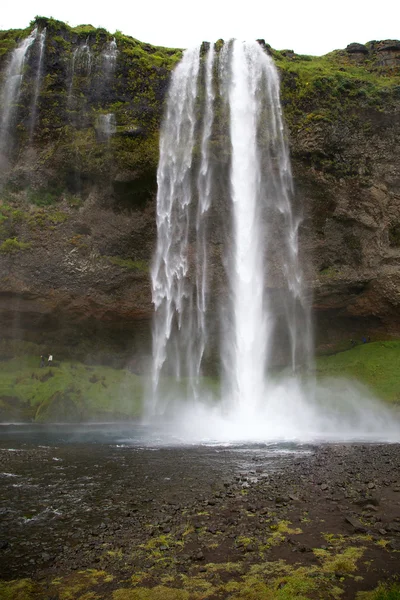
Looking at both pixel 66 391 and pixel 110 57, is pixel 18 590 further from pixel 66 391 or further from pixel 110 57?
pixel 110 57

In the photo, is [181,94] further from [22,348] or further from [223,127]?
[22,348]

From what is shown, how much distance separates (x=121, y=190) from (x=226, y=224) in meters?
7.15

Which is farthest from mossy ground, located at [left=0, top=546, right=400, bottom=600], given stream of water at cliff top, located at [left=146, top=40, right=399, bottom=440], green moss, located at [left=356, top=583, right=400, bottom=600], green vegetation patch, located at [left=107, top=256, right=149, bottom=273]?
green vegetation patch, located at [left=107, top=256, right=149, bottom=273]

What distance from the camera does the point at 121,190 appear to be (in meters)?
29.1

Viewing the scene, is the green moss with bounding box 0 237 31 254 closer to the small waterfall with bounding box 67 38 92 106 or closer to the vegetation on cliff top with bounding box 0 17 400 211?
the vegetation on cliff top with bounding box 0 17 400 211

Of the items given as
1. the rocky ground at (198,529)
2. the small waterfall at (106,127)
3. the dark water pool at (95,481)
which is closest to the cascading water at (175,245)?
the small waterfall at (106,127)

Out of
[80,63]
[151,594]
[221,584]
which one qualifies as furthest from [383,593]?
[80,63]

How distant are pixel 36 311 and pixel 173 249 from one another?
9.48 m

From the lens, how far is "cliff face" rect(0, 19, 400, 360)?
93.5 feet

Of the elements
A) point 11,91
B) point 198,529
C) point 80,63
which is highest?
point 80,63

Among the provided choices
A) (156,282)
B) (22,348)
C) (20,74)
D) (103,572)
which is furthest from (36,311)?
(103,572)

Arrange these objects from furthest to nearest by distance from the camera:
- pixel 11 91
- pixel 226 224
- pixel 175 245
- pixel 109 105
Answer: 1. pixel 11 91
2. pixel 109 105
3. pixel 175 245
4. pixel 226 224

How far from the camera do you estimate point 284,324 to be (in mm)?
29828

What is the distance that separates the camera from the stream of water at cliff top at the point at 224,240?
92.1 feet
